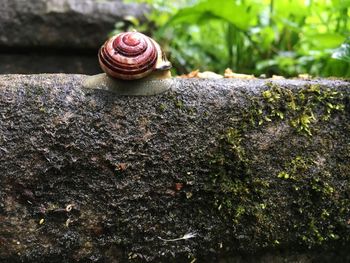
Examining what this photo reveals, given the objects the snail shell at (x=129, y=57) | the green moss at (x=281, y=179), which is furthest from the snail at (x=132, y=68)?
the green moss at (x=281, y=179)

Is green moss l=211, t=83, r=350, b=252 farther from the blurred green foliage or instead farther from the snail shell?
the blurred green foliage

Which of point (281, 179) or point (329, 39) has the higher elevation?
point (329, 39)

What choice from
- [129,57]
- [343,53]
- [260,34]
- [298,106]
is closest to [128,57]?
[129,57]

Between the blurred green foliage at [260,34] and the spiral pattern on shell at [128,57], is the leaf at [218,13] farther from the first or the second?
the spiral pattern on shell at [128,57]

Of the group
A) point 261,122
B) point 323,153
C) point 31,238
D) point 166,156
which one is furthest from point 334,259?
point 31,238

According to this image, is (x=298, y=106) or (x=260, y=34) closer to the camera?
(x=298, y=106)

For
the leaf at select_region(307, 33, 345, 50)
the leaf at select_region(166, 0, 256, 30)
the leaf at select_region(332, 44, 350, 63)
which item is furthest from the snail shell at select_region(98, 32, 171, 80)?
the leaf at select_region(166, 0, 256, 30)

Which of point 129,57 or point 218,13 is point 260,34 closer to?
point 218,13
